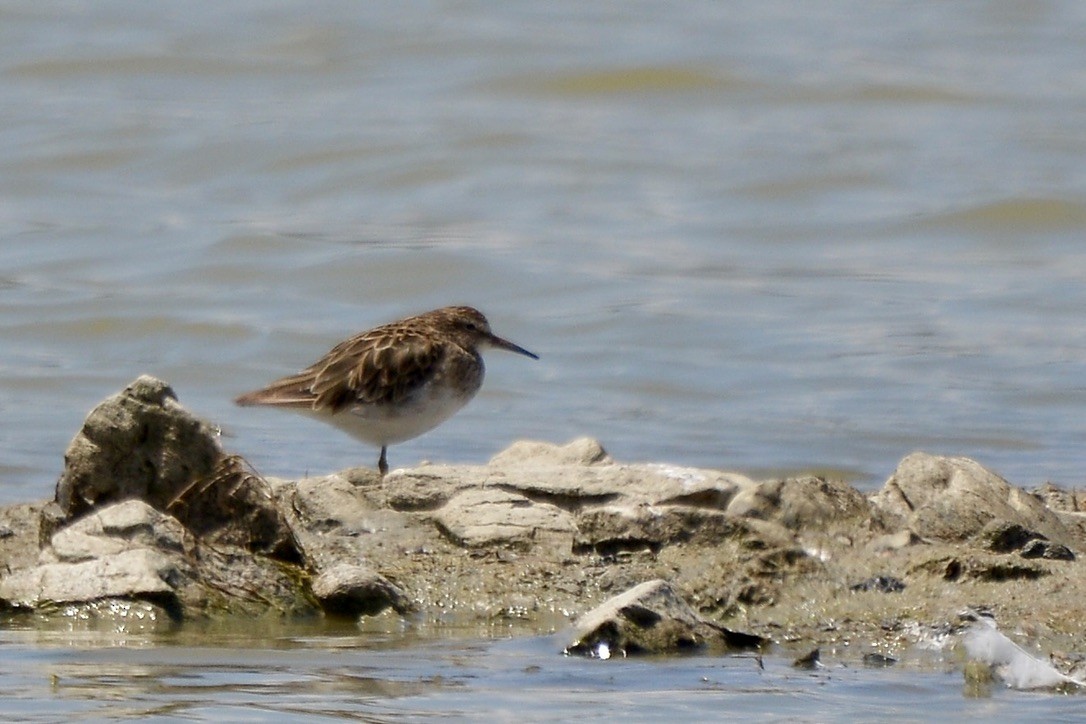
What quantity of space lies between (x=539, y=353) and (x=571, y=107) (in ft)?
24.4

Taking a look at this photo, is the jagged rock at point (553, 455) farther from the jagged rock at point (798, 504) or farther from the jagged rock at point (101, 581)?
the jagged rock at point (101, 581)

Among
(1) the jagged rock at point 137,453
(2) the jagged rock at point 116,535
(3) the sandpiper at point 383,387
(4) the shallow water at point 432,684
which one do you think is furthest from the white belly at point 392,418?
(4) the shallow water at point 432,684


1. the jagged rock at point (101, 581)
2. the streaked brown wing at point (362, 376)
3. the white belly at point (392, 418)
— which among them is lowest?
the jagged rock at point (101, 581)

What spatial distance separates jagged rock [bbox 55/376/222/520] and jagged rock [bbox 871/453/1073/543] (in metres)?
2.32

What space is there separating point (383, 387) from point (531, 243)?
287 inches

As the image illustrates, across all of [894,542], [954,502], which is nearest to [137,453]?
[894,542]

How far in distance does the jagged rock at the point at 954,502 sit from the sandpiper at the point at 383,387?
2569 mm

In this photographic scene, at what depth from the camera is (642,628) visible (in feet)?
17.4

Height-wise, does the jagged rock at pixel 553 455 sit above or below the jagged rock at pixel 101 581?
above

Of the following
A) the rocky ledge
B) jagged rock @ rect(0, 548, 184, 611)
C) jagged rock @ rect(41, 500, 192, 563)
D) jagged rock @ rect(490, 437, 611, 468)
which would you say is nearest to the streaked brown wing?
jagged rock @ rect(490, 437, 611, 468)

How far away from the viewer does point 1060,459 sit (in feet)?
33.6

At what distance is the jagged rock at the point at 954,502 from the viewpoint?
6.41 m

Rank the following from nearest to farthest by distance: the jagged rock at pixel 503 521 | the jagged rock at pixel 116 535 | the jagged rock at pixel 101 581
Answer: the jagged rock at pixel 101 581 < the jagged rock at pixel 116 535 < the jagged rock at pixel 503 521

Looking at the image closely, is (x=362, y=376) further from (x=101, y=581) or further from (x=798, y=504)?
(x=101, y=581)
